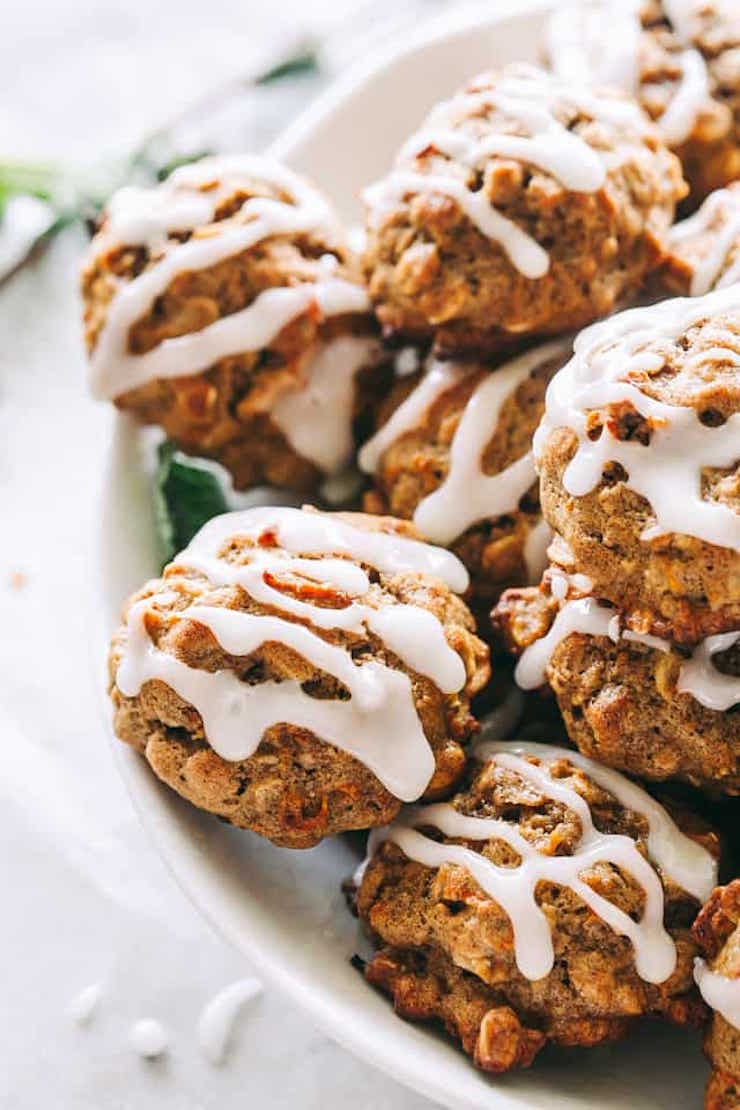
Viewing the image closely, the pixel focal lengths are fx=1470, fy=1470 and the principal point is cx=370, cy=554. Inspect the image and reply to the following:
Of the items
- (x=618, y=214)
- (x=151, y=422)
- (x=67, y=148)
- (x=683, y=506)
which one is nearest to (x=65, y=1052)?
(x=151, y=422)

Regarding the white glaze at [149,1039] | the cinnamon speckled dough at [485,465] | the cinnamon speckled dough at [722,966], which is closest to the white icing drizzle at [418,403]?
the cinnamon speckled dough at [485,465]

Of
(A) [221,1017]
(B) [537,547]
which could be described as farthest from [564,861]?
(A) [221,1017]

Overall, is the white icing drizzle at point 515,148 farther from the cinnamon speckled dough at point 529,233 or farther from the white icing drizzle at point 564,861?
the white icing drizzle at point 564,861

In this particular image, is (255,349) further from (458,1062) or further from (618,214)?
(458,1062)

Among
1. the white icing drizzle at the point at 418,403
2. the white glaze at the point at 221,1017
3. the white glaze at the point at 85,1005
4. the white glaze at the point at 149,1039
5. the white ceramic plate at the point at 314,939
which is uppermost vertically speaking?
the white icing drizzle at the point at 418,403

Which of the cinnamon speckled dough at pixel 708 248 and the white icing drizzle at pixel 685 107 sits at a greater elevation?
the white icing drizzle at pixel 685 107
